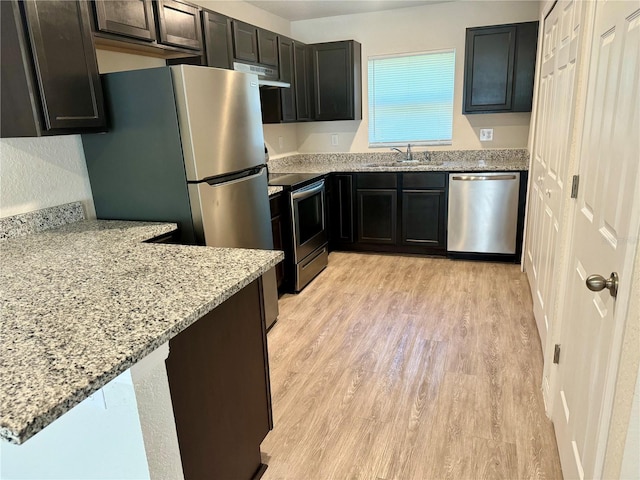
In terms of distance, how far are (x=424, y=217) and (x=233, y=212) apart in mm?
2292

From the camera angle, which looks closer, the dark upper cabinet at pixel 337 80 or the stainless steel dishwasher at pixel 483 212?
the stainless steel dishwasher at pixel 483 212

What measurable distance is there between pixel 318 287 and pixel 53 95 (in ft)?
7.69

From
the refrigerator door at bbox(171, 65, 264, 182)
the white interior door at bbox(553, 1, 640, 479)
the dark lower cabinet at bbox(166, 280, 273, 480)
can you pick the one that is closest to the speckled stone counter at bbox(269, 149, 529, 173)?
the refrigerator door at bbox(171, 65, 264, 182)

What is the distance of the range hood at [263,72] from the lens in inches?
123

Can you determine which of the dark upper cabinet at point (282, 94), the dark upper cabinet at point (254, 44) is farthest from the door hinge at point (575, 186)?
the dark upper cabinet at point (282, 94)

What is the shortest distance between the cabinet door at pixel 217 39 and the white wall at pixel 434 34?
1863 mm

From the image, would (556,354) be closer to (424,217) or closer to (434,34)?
(424,217)

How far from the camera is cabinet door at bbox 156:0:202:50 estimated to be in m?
2.39

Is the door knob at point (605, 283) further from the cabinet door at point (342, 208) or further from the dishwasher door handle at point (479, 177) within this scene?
the cabinet door at point (342, 208)

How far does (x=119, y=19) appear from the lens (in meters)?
2.10

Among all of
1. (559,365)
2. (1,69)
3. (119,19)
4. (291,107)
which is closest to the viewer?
(1,69)

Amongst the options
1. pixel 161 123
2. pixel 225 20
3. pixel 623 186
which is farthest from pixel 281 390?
pixel 225 20

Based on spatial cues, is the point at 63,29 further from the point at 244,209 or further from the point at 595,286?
the point at 595,286

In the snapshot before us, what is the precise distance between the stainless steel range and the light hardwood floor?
222 mm
